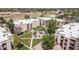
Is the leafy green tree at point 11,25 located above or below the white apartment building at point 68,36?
above

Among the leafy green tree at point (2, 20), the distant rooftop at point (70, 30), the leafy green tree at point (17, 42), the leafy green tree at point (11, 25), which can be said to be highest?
the leafy green tree at point (2, 20)

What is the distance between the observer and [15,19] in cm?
229

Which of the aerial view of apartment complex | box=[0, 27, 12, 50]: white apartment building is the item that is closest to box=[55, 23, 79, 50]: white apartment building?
the aerial view of apartment complex

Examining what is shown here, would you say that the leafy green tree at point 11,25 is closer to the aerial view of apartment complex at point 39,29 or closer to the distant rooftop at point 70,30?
the aerial view of apartment complex at point 39,29

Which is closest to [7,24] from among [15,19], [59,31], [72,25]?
[15,19]

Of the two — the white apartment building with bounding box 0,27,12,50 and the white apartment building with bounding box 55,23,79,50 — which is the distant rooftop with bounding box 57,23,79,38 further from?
the white apartment building with bounding box 0,27,12,50

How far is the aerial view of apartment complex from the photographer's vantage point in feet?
7.47

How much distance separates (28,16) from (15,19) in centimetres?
16

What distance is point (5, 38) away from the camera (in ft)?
7.47

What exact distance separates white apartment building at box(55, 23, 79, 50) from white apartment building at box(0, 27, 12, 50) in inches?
22.2

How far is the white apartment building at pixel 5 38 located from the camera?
2.28 m

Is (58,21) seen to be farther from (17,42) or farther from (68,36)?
(17,42)

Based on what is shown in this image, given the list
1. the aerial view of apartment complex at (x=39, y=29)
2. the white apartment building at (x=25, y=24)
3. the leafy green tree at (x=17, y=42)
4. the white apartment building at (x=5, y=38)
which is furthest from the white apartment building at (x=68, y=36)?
the white apartment building at (x=5, y=38)
